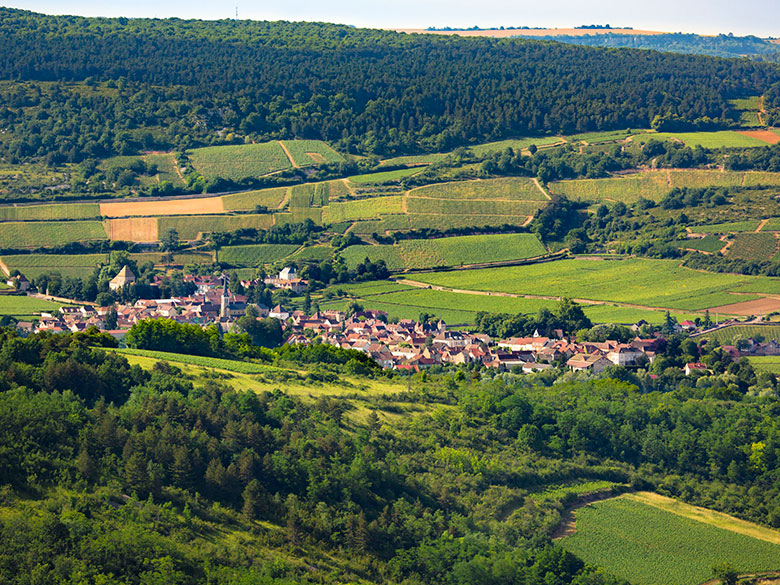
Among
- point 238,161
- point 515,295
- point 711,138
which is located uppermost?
point 711,138

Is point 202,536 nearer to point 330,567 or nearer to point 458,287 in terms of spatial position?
point 330,567

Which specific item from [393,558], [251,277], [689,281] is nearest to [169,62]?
[251,277]

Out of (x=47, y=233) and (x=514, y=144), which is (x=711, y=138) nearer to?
(x=514, y=144)

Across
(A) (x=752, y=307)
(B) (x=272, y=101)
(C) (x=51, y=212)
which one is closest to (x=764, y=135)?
(A) (x=752, y=307)

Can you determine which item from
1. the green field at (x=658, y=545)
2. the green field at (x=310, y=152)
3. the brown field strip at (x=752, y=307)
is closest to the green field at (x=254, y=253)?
the green field at (x=310, y=152)

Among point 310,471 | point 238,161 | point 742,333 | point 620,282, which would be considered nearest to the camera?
point 310,471

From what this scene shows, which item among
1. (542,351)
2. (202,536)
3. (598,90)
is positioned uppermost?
(598,90)

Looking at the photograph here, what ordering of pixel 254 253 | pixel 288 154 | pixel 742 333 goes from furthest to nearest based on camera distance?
pixel 288 154
pixel 254 253
pixel 742 333
